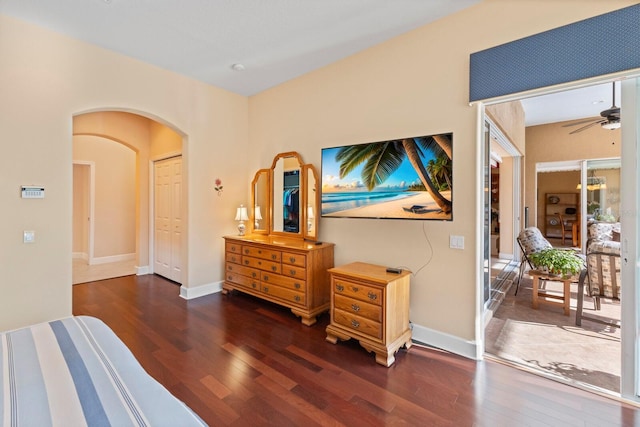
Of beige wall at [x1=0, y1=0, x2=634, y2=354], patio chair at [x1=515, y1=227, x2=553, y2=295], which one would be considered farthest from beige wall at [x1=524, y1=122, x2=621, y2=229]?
beige wall at [x1=0, y1=0, x2=634, y2=354]

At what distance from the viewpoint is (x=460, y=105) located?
257cm

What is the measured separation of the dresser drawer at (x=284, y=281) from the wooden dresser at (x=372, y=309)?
1.81 feet

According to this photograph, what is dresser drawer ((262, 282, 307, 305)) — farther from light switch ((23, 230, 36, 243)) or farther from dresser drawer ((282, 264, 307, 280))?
light switch ((23, 230, 36, 243))

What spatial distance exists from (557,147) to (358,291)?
589 centimetres

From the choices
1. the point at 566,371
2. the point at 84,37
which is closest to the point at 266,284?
the point at 566,371

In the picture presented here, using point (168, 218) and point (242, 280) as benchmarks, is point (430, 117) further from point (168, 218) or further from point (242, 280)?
point (168, 218)

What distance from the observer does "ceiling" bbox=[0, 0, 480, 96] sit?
2.50 metres

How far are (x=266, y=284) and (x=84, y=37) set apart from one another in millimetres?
3371

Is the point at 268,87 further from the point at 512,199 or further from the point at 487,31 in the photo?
the point at 512,199

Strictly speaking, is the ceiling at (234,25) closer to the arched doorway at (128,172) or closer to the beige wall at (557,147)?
the arched doorway at (128,172)

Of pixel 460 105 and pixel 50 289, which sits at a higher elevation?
pixel 460 105

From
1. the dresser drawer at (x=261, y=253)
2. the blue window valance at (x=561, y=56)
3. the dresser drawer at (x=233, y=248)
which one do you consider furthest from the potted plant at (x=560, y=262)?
the dresser drawer at (x=233, y=248)

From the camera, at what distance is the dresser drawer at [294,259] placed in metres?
3.21

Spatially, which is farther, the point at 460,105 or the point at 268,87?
the point at 268,87
